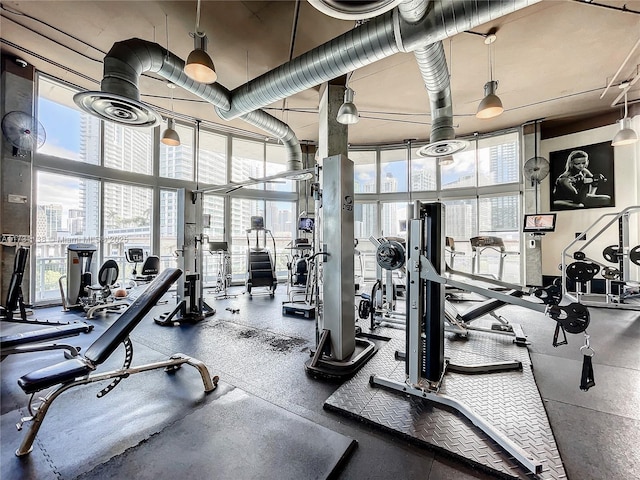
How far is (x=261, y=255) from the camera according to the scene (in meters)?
6.54

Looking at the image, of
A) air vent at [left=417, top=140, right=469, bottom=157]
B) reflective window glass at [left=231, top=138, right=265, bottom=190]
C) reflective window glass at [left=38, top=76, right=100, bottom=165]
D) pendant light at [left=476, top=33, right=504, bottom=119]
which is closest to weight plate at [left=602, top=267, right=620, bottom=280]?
air vent at [left=417, top=140, right=469, bottom=157]

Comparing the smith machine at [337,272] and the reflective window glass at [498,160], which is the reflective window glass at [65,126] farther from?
the reflective window glass at [498,160]

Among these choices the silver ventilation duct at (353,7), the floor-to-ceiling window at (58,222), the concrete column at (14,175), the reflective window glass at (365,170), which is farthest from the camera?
the reflective window glass at (365,170)

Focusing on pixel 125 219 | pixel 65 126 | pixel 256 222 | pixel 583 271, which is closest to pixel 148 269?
pixel 125 219

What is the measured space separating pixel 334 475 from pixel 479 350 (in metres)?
2.45

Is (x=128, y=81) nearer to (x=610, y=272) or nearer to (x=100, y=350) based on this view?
(x=100, y=350)

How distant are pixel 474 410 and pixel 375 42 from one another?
3.88m

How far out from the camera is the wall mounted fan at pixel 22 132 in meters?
4.48

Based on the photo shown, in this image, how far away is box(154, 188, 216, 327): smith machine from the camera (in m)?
4.49

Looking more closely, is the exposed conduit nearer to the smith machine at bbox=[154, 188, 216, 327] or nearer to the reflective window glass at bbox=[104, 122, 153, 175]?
the smith machine at bbox=[154, 188, 216, 327]

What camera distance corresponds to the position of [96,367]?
1.93m

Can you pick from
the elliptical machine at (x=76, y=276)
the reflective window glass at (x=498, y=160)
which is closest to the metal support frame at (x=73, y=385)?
the elliptical machine at (x=76, y=276)

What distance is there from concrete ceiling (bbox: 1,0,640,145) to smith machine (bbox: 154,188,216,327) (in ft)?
8.04

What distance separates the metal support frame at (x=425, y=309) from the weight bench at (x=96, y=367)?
1714mm
